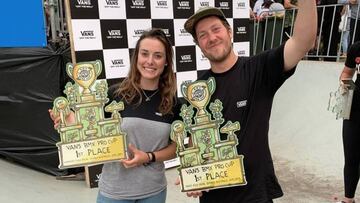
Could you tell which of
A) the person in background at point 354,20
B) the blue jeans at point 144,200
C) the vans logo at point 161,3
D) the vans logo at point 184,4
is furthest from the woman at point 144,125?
the person in background at point 354,20

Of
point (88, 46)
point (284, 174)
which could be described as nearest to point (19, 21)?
point (88, 46)

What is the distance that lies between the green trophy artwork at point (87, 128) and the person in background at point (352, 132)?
170 centimetres

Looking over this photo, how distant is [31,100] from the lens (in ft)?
10.8

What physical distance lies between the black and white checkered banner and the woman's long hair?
150cm

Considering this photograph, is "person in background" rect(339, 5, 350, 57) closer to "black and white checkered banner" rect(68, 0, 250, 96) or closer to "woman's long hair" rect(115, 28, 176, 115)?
"black and white checkered banner" rect(68, 0, 250, 96)

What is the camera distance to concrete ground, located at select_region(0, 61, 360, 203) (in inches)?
116

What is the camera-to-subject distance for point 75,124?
1.41m

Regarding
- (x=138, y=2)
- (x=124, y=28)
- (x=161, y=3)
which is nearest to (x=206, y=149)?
(x=124, y=28)

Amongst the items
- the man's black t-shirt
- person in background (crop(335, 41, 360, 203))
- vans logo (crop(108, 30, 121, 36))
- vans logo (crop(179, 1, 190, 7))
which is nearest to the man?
the man's black t-shirt

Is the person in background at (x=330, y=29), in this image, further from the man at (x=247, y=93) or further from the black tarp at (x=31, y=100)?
the man at (x=247, y=93)

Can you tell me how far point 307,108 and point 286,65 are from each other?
3186 mm

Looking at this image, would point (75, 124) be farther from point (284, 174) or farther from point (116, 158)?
point (284, 174)

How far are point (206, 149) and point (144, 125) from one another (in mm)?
284

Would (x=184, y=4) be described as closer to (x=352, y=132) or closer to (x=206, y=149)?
(x=352, y=132)
